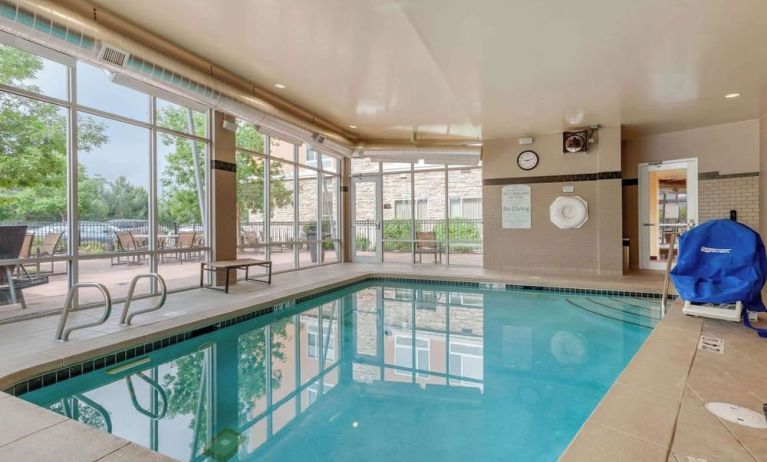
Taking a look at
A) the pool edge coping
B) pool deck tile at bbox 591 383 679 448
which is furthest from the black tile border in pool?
pool deck tile at bbox 591 383 679 448

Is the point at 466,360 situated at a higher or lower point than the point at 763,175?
lower

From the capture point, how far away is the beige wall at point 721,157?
21.3 ft

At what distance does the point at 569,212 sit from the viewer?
7.00m

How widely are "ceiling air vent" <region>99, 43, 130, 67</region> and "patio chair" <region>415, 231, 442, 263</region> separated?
663 centimetres

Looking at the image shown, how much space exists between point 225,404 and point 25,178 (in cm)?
350

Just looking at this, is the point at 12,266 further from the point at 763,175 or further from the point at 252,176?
the point at 763,175

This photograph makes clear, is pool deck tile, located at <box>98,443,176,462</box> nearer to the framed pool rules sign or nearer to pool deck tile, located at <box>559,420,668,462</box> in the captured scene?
pool deck tile, located at <box>559,420,668,462</box>

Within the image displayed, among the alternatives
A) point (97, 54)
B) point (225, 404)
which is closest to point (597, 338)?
point (225, 404)

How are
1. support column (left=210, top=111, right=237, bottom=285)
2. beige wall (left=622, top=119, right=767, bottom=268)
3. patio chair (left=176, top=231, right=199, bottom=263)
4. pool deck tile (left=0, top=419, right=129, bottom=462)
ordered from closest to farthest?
pool deck tile (left=0, top=419, right=129, bottom=462) → patio chair (left=176, top=231, right=199, bottom=263) → support column (left=210, top=111, right=237, bottom=285) → beige wall (left=622, top=119, right=767, bottom=268)

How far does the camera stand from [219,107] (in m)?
4.82

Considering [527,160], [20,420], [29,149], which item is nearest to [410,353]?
[20,420]

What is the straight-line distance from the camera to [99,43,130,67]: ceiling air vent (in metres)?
3.45

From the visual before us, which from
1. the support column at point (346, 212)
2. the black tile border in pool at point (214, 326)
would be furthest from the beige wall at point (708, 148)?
the support column at point (346, 212)

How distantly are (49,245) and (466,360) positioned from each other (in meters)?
4.60
